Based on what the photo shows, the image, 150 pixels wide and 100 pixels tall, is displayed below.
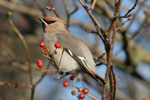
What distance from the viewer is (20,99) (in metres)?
6.30

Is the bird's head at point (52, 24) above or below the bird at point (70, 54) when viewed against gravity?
above

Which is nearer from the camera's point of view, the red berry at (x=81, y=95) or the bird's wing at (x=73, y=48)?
the red berry at (x=81, y=95)

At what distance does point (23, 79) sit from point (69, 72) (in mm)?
6500

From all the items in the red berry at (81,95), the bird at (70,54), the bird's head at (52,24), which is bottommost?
the red berry at (81,95)

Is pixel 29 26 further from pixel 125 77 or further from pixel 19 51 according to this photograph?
pixel 125 77

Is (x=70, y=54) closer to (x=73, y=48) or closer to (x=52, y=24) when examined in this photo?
(x=73, y=48)

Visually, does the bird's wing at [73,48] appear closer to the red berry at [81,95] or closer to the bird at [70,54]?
the bird at [70,54]

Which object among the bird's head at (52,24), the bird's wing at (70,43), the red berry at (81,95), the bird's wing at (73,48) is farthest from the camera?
the bird's head at (52,24)

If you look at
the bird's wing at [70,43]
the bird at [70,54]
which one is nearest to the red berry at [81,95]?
the bird at [70,54]

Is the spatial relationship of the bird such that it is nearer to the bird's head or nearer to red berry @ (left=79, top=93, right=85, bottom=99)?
the bird's head

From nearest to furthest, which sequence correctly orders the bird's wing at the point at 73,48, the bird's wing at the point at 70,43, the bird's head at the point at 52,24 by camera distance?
the bird's wing at the point at 73,48, the bird's wing at the point at 70,43, the bird's head at the point at 52,24

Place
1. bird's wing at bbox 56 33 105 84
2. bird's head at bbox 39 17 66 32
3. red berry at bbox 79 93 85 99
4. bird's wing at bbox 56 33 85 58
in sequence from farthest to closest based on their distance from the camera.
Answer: bird's head at bbox 39 17 66 32 → bird's wing at bbox 56 33 85 58 → bird's wing at bbox 56 33 105 84 → red berry at bbox 79 93 85 99

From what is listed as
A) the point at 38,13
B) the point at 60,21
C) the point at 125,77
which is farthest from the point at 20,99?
the point at 60,21

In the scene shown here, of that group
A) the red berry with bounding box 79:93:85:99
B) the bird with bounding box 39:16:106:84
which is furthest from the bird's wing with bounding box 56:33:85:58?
the red berry with bounding box 79:93:85:99
